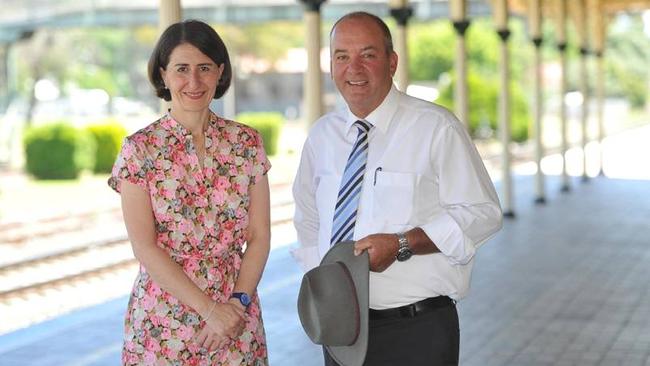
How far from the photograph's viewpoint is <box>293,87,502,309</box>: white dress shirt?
2822mm

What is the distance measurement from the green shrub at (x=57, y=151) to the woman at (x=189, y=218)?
24.2 metres

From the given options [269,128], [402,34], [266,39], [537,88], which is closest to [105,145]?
[269,128]

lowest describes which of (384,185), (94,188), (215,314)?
(94,188)

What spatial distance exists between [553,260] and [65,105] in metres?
44.9

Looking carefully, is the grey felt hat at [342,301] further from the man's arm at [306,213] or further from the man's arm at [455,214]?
the man's arm at [306,213]

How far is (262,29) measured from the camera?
61.7 m

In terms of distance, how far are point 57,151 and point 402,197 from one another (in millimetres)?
24738

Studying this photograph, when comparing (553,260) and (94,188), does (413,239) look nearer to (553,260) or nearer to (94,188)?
(553,260)

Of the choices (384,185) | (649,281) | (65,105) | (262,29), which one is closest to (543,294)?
(649,281)

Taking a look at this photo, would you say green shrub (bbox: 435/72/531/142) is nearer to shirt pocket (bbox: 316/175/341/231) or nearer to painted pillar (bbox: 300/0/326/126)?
painted pillar (bbox: 300/0/326/126)

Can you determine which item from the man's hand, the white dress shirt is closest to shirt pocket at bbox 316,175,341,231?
the white dress shirt

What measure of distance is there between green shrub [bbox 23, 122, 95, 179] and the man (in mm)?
24193

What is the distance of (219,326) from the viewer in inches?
108

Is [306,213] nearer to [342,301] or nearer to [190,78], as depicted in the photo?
[342,301]
